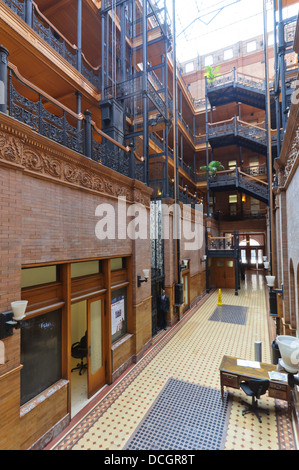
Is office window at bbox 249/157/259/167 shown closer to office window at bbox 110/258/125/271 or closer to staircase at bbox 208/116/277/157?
staircase at bbox 208/116/277/157

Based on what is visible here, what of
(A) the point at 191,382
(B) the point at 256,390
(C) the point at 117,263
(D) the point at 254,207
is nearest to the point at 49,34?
(C) the point at 117,263

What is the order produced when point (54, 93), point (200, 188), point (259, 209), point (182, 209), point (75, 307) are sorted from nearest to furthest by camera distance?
point (75, 307) → point (54, 93) → point (182, 209) → point (259, 209) → point (200, 188)

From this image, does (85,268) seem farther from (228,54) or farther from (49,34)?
(228,54)

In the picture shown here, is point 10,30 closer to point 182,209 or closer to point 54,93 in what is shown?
point 54,93

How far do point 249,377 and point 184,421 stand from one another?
179 centimetres

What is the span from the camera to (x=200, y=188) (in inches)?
984

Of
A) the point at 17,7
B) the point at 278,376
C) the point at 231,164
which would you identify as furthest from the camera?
the point at 231,164

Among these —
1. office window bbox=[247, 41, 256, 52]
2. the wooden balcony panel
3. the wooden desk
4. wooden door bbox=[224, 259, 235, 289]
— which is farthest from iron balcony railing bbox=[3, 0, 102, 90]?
office window bbox=[247, 41, 256, 52]

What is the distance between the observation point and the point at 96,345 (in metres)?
6.04

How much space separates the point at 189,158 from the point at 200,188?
401 centimetres

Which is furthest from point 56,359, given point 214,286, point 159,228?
point 214,286

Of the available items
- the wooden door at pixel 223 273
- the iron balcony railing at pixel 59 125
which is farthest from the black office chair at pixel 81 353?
the wooden door at pixel 223 273
